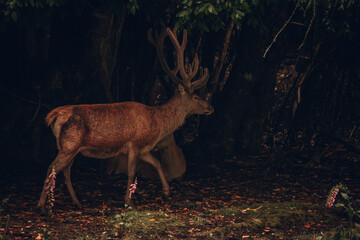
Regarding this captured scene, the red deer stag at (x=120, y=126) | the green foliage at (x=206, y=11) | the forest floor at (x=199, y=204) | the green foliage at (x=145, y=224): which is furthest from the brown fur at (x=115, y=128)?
the green foliage at (x=206, y=11)

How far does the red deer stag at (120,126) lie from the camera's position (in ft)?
24.6

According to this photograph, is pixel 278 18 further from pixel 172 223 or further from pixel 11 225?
pixel 11 225

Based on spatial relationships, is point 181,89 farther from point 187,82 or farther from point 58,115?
point 58,115

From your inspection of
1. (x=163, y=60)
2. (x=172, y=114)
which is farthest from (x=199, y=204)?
(x=163, y=60)

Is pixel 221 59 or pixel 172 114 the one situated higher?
pixel 221 59

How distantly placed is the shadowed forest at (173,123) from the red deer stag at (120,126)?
0.02 metres

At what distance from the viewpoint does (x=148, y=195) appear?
8.65 m

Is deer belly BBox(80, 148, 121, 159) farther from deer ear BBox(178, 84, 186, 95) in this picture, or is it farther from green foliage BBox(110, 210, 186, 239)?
deer ear BBox(178, 84, 186, 95)

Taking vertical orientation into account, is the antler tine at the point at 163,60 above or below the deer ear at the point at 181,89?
above

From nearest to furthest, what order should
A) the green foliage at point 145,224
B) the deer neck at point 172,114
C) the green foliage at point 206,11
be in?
the green foliage at point 145,224, the green foliage at point 206,11, the deer neck at point 172,114

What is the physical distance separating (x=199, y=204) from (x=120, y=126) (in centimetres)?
155

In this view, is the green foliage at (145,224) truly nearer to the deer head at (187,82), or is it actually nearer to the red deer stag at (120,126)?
the red deer stag at (120,126)

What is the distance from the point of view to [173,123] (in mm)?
8680

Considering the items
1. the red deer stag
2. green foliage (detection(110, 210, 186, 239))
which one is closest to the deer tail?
the red deer stag
